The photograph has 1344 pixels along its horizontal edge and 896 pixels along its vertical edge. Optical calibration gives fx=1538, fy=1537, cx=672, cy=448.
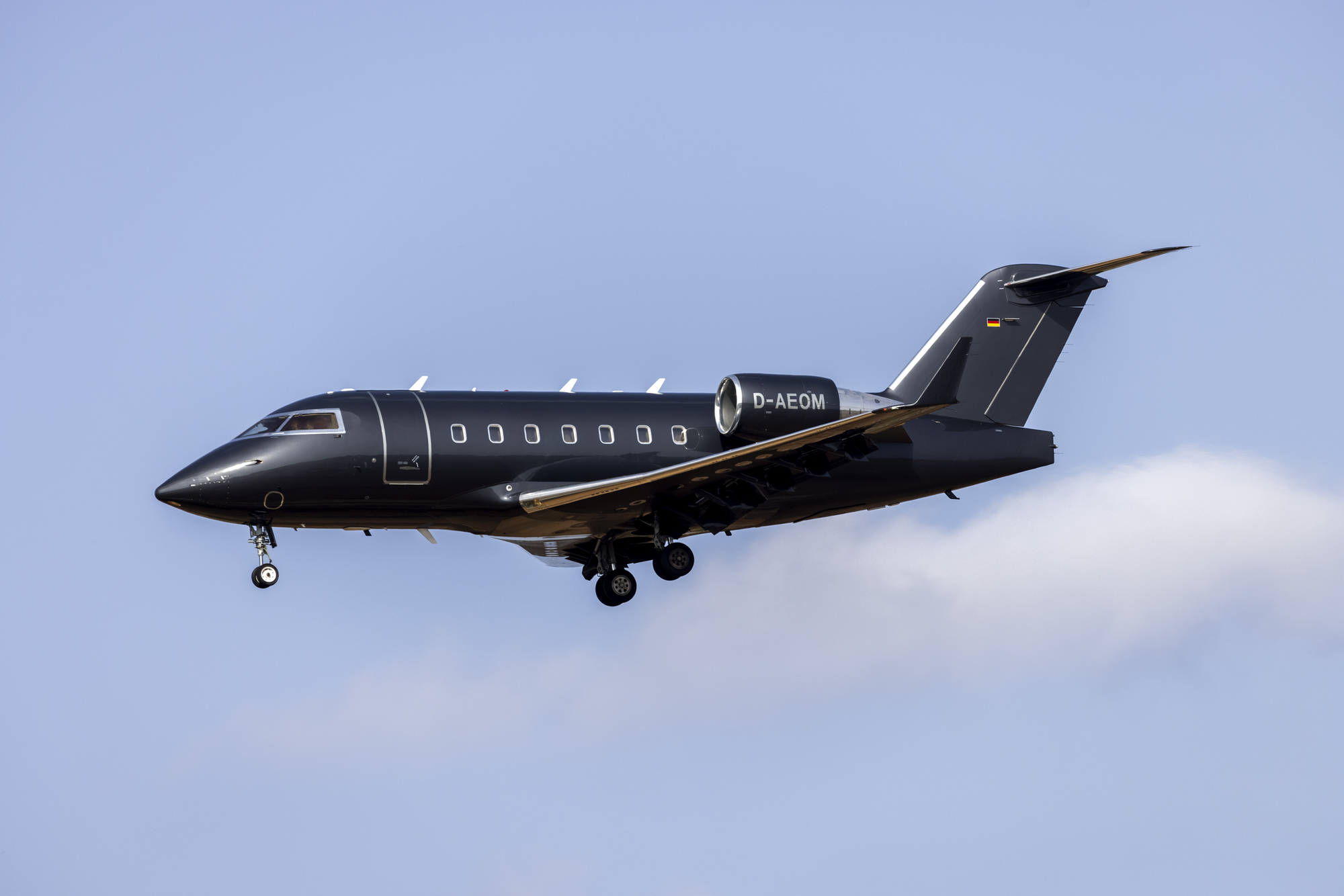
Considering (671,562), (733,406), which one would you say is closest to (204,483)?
(671,562)

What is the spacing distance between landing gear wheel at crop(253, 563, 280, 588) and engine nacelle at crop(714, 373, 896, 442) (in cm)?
1019

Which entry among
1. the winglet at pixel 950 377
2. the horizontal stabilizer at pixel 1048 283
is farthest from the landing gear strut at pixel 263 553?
the horizontal stabilizer at pixel 1048 283

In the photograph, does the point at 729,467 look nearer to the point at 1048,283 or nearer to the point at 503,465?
the point at 503,465

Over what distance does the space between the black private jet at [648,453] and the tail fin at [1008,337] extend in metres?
0.04

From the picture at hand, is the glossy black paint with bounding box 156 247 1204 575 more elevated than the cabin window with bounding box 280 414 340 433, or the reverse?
the cabin window with bounding box 280 414 340 433

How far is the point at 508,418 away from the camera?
33156 millimetres

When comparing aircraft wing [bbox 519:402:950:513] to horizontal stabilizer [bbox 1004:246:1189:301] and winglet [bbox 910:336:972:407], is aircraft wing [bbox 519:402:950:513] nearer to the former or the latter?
winglet [bbox 910:336:972:407]

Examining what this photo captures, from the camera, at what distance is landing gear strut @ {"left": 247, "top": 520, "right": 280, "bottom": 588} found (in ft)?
103

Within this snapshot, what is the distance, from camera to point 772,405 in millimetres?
33938

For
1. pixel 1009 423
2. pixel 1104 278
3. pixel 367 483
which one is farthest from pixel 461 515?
pixel 1104 278

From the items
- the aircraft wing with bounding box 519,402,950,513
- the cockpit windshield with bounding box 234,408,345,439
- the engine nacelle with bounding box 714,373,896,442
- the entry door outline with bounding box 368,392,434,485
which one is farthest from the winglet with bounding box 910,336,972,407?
the cockpit windshield with bounding box 234,408,345,439

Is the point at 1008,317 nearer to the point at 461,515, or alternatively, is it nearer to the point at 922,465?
the point at 922,465

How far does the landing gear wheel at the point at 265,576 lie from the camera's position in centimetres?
3136

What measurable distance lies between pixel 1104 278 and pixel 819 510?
31.5 feet
